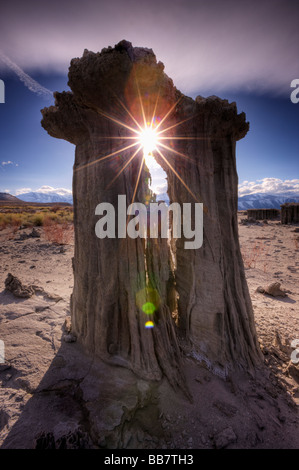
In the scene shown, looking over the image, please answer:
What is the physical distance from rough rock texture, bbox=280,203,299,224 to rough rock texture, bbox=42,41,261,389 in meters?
17.8

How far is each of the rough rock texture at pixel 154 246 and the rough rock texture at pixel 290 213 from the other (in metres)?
17.8

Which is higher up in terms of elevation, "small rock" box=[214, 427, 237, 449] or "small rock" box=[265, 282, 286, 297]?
"small rock" box=[265, 282, 286, 297]

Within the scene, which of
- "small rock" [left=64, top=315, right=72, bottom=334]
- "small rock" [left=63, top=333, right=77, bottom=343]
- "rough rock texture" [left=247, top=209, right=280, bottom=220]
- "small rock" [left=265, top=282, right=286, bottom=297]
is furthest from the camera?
"rough rock texture" [left=247, top=209, right=280, bottom=220]

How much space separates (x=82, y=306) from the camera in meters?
2.51

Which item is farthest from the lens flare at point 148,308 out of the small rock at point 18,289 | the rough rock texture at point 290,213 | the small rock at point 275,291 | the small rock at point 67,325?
the rough rock texture at point 290,213

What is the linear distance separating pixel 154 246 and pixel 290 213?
19.0m

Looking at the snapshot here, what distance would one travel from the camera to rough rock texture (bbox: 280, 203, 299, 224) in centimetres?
1727

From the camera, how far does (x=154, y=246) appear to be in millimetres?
2430

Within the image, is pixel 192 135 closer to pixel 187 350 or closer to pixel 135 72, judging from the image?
pixel 135 72

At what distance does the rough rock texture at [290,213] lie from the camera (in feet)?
56.6

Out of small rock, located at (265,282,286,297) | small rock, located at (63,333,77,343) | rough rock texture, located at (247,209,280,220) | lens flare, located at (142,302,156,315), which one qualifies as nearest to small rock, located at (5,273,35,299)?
small rock, located at (63,333,77,343)

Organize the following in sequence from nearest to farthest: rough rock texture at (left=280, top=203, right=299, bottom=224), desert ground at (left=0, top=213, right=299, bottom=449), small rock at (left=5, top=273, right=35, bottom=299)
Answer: desert ground at (left=0, top=213, right=299, bottom=449), small rock at (left=5, top=273, right=35, bottom=299), rough rock texture at (left=280, top=203, right=299, bottom=224)

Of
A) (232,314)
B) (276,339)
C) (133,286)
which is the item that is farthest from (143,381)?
(276,339)

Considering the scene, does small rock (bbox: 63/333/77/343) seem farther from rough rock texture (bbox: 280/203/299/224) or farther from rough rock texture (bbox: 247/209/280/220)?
rough rock texture (bbox: 247/209/280/220)
